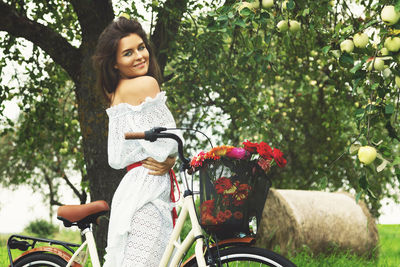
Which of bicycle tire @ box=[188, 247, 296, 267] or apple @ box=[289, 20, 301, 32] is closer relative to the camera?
bicycle tire @ box=[188, 247, 296, 267]

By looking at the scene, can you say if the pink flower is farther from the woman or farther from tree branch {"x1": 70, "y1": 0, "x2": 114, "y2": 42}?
tree branch {"x1": 70, "y1": 0, "x2": 114, "y2": 42}

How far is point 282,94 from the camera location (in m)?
10.6

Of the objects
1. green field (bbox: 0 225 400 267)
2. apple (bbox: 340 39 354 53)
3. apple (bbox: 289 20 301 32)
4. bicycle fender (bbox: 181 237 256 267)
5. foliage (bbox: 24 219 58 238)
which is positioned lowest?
foliage (bbox: 24 219 58 238)

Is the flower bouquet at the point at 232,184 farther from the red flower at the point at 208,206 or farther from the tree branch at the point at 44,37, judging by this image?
the tree branch at the point at 44,37

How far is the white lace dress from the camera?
10.2 ft

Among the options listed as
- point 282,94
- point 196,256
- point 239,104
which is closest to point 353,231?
point 239,104

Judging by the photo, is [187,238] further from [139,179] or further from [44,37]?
[44,37]

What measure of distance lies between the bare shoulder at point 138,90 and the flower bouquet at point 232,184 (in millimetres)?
917

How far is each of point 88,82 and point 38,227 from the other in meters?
12.9

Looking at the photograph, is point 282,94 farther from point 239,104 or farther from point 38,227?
point 38,227

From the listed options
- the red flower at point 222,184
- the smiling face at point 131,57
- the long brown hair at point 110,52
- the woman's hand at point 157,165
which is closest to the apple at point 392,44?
the red flower at point 222,184

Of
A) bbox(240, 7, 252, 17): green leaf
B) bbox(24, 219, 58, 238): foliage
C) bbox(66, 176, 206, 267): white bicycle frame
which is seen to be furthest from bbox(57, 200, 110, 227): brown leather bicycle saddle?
bbox(24, 219, 58, 238): foliage

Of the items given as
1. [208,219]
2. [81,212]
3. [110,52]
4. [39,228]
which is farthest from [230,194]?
[39,228]

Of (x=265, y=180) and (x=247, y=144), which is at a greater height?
(x=247, y=144)
